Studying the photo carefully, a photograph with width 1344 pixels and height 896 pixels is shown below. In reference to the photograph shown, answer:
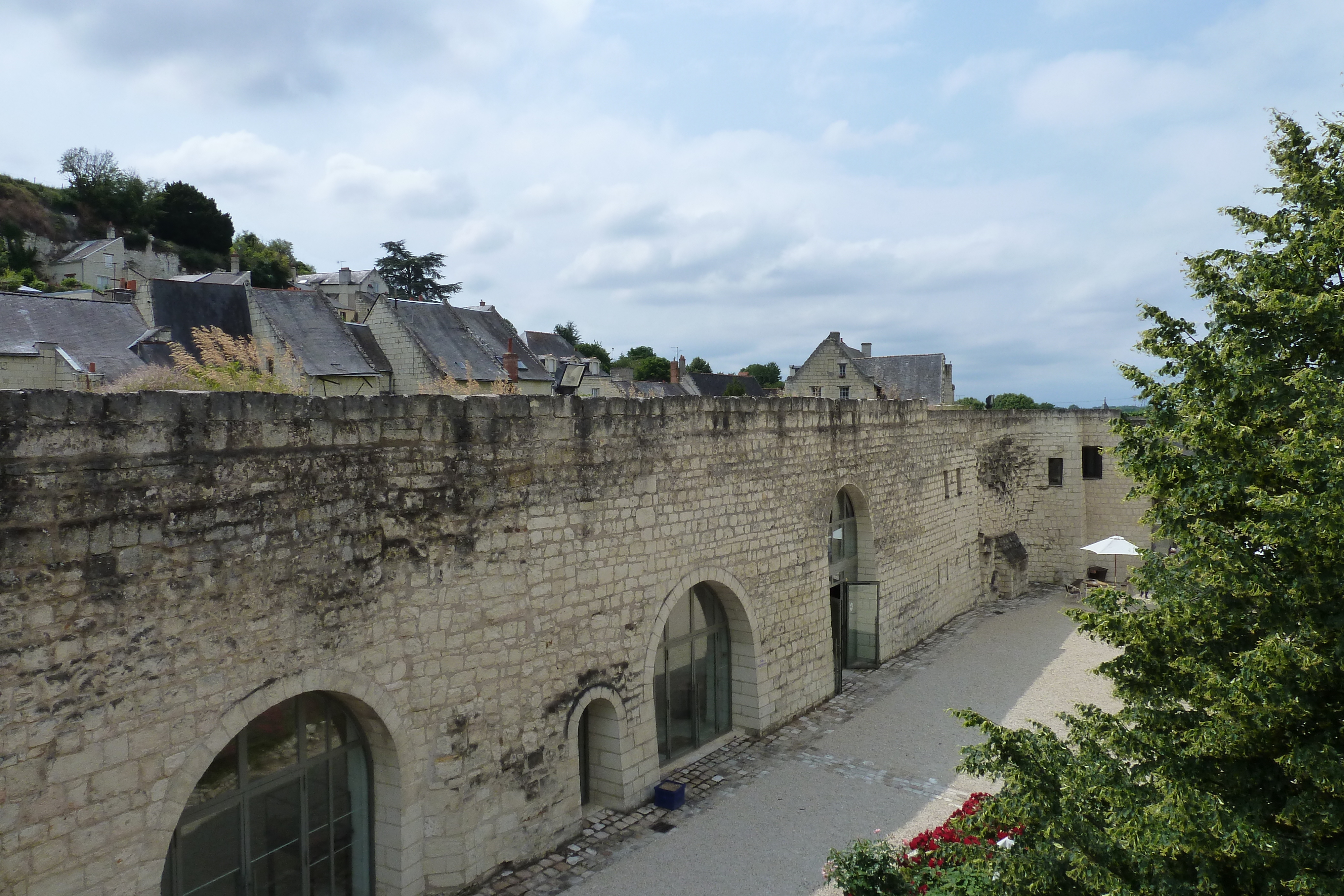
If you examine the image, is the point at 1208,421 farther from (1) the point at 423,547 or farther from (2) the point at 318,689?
(2) the point at 318,689

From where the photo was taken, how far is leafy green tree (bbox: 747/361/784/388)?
66.8 meters

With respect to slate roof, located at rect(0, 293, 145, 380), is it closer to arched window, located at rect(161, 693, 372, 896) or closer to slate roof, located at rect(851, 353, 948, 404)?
arched window, located at rect(161, 693, 372, 896)

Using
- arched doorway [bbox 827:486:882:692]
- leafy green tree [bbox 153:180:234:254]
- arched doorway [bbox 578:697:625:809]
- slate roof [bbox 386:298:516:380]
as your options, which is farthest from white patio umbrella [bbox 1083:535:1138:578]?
leafy green tree [bbox 153:180:234:254]

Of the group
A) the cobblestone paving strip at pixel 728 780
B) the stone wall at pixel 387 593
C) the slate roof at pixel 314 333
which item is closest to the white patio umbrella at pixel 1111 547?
the cobblestone paving strip at pixel 728 780

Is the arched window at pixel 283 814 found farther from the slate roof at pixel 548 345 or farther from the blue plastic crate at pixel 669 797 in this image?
the slate roof at pixel 548 345

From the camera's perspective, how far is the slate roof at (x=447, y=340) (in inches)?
988

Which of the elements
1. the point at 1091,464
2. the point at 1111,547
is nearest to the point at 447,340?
the point at 1091,464

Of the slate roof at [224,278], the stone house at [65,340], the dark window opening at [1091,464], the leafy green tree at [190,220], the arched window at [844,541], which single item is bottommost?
the arched window at [844,541]

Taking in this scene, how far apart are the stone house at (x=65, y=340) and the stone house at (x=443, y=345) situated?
7.56 metres

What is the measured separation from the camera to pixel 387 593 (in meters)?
6.00

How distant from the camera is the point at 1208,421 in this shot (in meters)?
4.67

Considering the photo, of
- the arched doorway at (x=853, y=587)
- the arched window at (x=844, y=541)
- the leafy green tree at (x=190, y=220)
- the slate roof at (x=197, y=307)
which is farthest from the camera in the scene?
the leafy green tree at (x=190, y=220)

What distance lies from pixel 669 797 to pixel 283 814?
372 cm

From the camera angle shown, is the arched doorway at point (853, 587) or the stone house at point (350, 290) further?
the stone house at point (350, 290)
